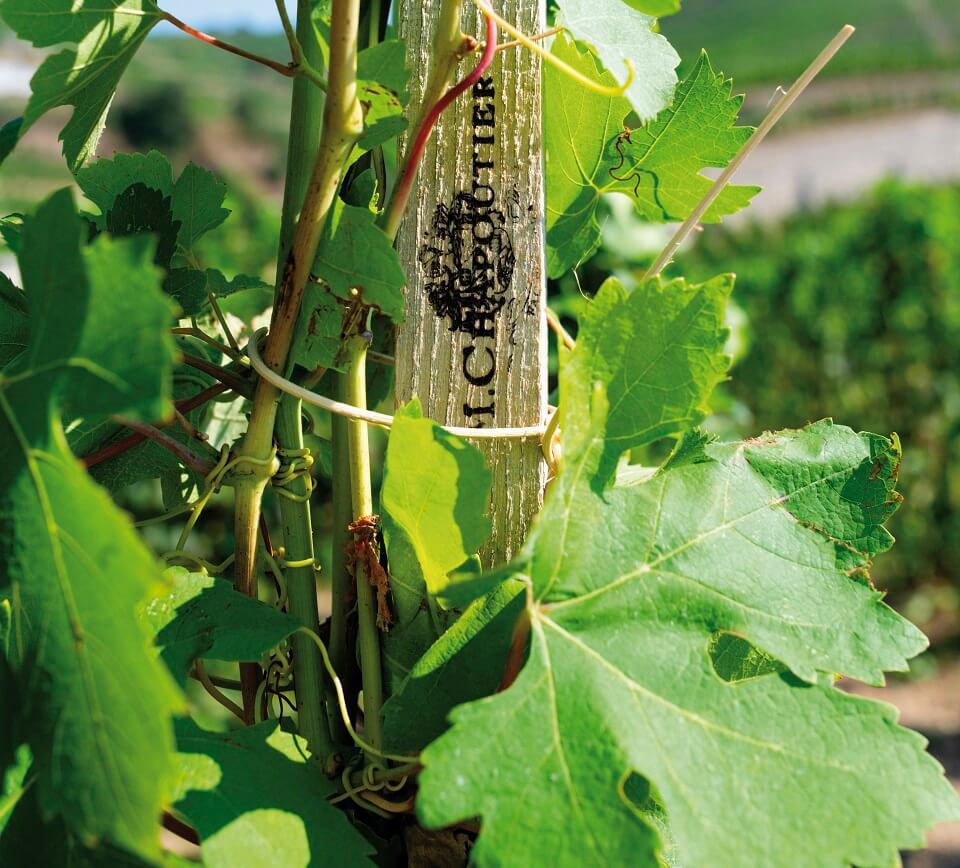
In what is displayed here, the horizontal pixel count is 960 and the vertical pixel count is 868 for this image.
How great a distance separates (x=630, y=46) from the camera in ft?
2.40

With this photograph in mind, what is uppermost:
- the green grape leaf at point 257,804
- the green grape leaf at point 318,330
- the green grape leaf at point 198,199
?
the green grape leaf at point 198,199

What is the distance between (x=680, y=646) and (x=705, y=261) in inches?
279

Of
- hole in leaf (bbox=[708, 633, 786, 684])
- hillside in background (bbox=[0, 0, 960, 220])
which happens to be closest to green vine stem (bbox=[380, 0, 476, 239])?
hole in leaf (bbox=[708, 633, 786, 684])

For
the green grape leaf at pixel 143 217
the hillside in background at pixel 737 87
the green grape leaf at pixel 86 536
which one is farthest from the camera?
the hillside in background at pixel 737 87

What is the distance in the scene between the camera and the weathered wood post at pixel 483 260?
2.60 feet

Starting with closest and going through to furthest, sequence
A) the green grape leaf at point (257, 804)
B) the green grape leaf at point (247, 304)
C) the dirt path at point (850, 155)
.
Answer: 1. the green grape leaf at point (257, 804)
2. the green grape leaf at point (247, 304)
3. the dirt path at point (850, 155)

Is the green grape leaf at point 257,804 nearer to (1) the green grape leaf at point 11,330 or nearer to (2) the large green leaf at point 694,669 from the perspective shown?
(2) the large green leaf at point 694,669

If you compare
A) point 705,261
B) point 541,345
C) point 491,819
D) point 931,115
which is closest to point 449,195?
point 541,345

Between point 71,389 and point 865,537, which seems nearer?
point 71,389

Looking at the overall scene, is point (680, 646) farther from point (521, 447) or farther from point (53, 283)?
point (53, 283)

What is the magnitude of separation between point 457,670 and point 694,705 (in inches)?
6.9

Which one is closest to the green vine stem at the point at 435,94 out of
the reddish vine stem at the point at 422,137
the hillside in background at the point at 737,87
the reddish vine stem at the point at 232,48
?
the reddish vine stem at the point at 422,137

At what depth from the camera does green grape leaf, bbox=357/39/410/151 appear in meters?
0.68

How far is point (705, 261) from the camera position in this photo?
7.43m
